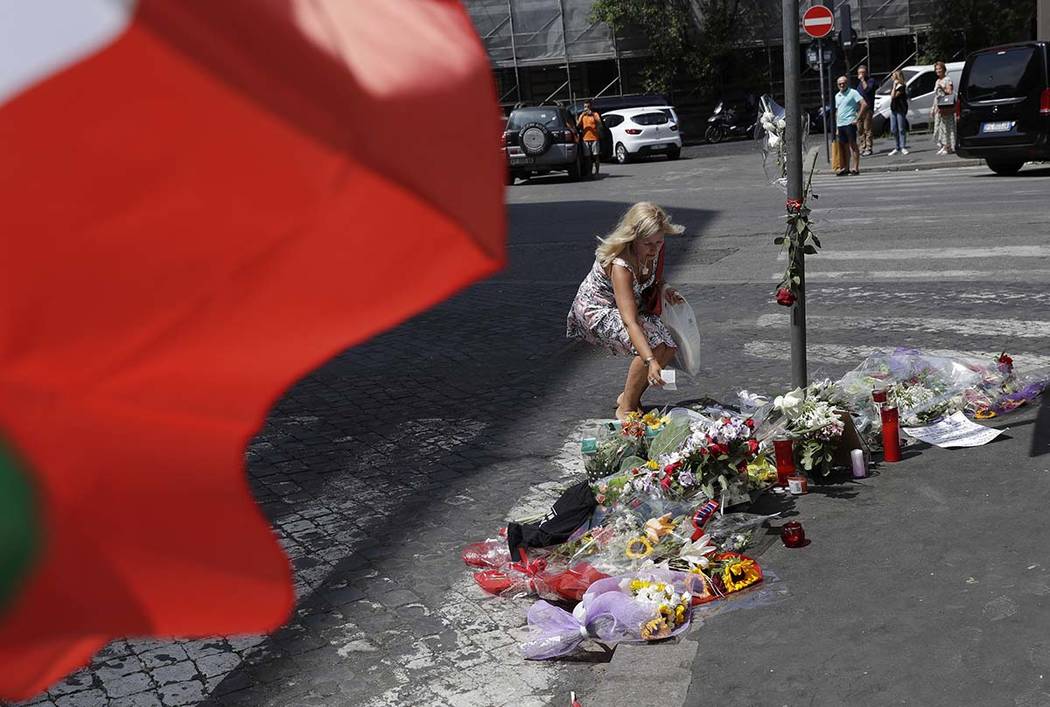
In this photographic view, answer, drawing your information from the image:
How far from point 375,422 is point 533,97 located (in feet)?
126

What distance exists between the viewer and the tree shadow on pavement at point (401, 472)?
4570 millimetres

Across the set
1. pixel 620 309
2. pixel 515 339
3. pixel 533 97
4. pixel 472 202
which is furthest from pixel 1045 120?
pixel 533 97

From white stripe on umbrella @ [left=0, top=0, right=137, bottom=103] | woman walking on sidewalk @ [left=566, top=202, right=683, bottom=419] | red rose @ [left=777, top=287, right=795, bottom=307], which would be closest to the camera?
white stripe on umbrella @ [left=0, top=0, right=137, bottom=103]

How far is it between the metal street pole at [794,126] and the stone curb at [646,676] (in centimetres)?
Answer: 261

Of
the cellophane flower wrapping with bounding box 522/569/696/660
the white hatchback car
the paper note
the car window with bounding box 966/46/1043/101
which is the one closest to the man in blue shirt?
the car window with bounding box 966/46/1043/101

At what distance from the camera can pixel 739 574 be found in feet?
15.9

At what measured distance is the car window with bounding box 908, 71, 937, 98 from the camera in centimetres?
3381

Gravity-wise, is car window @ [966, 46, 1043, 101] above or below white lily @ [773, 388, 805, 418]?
below

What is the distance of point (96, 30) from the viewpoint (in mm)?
987

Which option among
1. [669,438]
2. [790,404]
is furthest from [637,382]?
[669,438]

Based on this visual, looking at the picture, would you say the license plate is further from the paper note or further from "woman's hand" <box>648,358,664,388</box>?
"woman's hand" <box>648,358,664,388</box>

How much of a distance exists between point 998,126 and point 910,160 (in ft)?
16.8

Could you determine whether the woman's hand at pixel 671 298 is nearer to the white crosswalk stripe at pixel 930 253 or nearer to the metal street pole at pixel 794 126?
the metal street pole at pixel 794 126

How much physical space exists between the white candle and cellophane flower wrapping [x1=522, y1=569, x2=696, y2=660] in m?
1.59
